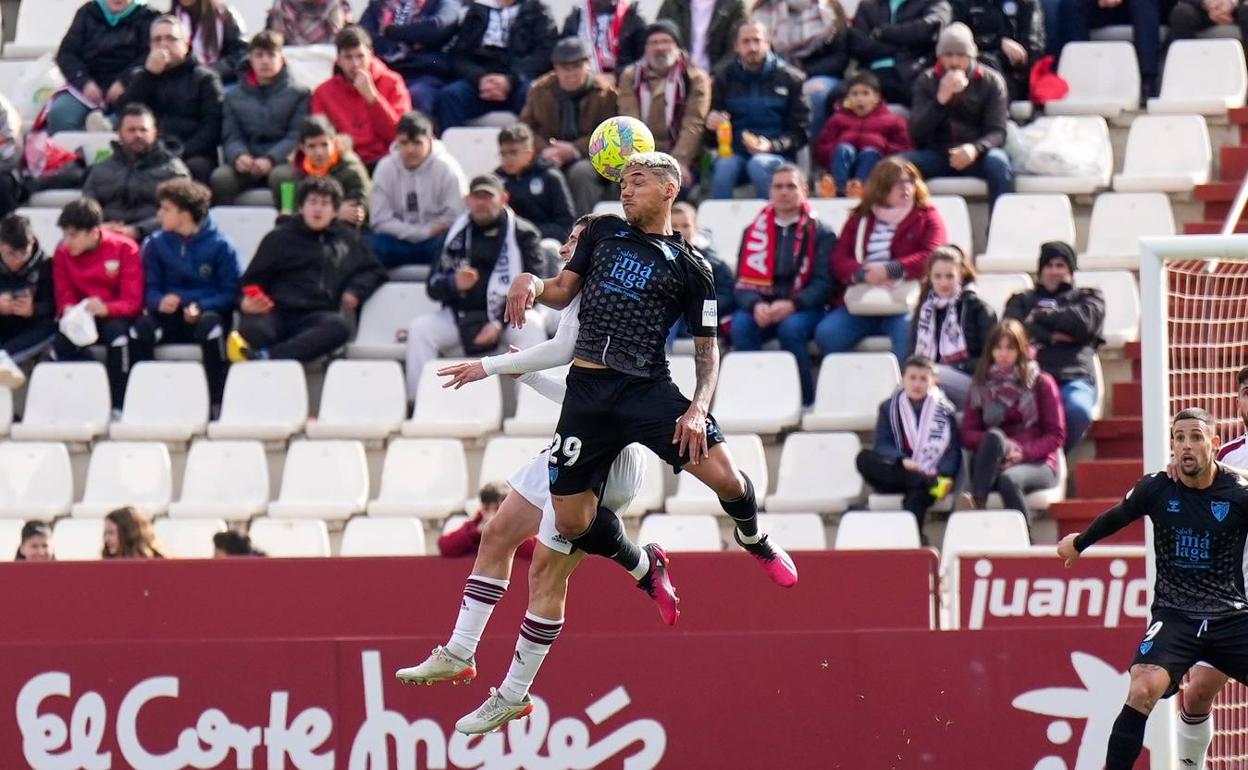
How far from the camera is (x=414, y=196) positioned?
15.5m

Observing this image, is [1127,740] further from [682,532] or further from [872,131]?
[872,131]

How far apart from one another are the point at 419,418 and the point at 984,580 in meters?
3.92

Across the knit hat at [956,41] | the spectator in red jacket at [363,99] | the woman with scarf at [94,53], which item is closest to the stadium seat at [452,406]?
the spectator in red jacket at [363,99]

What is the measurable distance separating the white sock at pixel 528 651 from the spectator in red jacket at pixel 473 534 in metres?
2.79

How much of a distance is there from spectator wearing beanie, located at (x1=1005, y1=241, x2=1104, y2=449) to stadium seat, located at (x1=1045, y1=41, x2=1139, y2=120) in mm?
2019

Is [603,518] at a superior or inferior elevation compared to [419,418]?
superior

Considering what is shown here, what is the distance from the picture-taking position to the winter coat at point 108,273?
15.4m

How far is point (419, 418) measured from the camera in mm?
14766

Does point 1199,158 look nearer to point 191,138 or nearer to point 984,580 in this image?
point 984,580

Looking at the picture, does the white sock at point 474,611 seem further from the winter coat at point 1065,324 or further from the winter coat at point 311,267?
the winter coat at point 311,267

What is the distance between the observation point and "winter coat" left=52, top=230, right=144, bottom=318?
50.4 feet

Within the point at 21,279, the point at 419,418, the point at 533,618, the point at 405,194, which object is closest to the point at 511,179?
the point at 405,194

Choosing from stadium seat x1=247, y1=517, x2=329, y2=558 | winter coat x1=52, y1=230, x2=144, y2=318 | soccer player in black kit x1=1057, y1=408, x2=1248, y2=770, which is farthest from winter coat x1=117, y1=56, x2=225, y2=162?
soccer player in black kit x1=1057, y1=408, x2=1248, y2=770

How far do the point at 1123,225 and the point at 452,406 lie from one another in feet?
14.1
